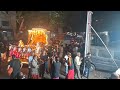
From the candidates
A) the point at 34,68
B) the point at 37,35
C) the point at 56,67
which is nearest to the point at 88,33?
the point at 56,67

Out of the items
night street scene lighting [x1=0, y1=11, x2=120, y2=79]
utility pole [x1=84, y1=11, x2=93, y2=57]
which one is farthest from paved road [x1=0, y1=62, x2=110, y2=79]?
utility pole [x1=84, y1=11, x2=93, y2=57]

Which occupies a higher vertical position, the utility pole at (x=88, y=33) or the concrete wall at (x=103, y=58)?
the utility pole at (x=88, y=33)

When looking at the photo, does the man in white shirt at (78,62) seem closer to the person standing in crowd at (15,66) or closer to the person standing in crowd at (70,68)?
the person standing in crowd at (70,68)

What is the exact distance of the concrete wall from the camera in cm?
412

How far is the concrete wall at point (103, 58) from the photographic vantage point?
4.12 meters

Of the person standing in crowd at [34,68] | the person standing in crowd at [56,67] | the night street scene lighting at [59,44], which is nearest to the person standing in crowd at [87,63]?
the night street scene lighting at [59,44]

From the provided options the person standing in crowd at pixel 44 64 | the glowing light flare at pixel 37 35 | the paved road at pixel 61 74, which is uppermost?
the glowing light flare at pixel 37 35

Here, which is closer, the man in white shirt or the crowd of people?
the crowd of people

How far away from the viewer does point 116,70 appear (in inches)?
163

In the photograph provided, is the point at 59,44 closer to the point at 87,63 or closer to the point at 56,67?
the point at 56,67

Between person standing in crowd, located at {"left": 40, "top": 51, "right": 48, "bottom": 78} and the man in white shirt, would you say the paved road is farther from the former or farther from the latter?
the man in white shirt

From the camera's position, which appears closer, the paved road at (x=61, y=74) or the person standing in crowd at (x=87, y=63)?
the paved road at (x=61, y=74)

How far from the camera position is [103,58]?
4180mm
